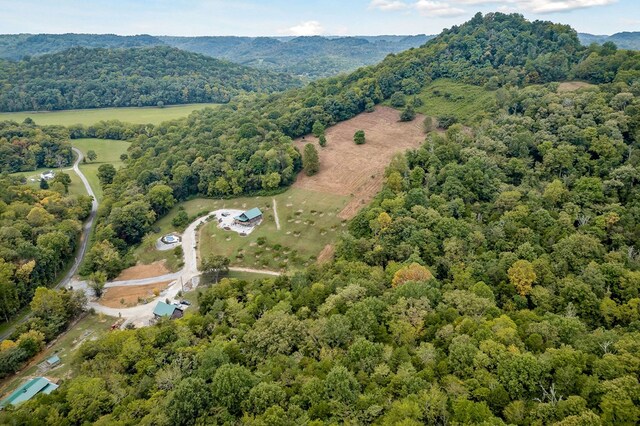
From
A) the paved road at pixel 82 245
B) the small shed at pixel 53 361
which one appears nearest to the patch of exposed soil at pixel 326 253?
the small shed at pixel 53 361

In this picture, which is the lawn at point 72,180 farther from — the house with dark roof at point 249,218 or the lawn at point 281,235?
the house with dark roof at point 249,218

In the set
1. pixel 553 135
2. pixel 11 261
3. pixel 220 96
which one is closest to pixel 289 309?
pixel 11 261

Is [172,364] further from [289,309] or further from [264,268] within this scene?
[264,268]

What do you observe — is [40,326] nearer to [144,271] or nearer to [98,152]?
[144,271]

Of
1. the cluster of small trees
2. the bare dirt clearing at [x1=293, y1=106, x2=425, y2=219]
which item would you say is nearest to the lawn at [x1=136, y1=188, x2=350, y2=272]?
the bare dirt clearing at [x1=293, y1=106, x2=425, y2=219]

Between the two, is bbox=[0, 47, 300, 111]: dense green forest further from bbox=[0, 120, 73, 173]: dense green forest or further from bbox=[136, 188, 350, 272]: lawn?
bbox=[136, 188, 350, 272]: lawn

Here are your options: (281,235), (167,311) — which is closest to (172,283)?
(167,311)
